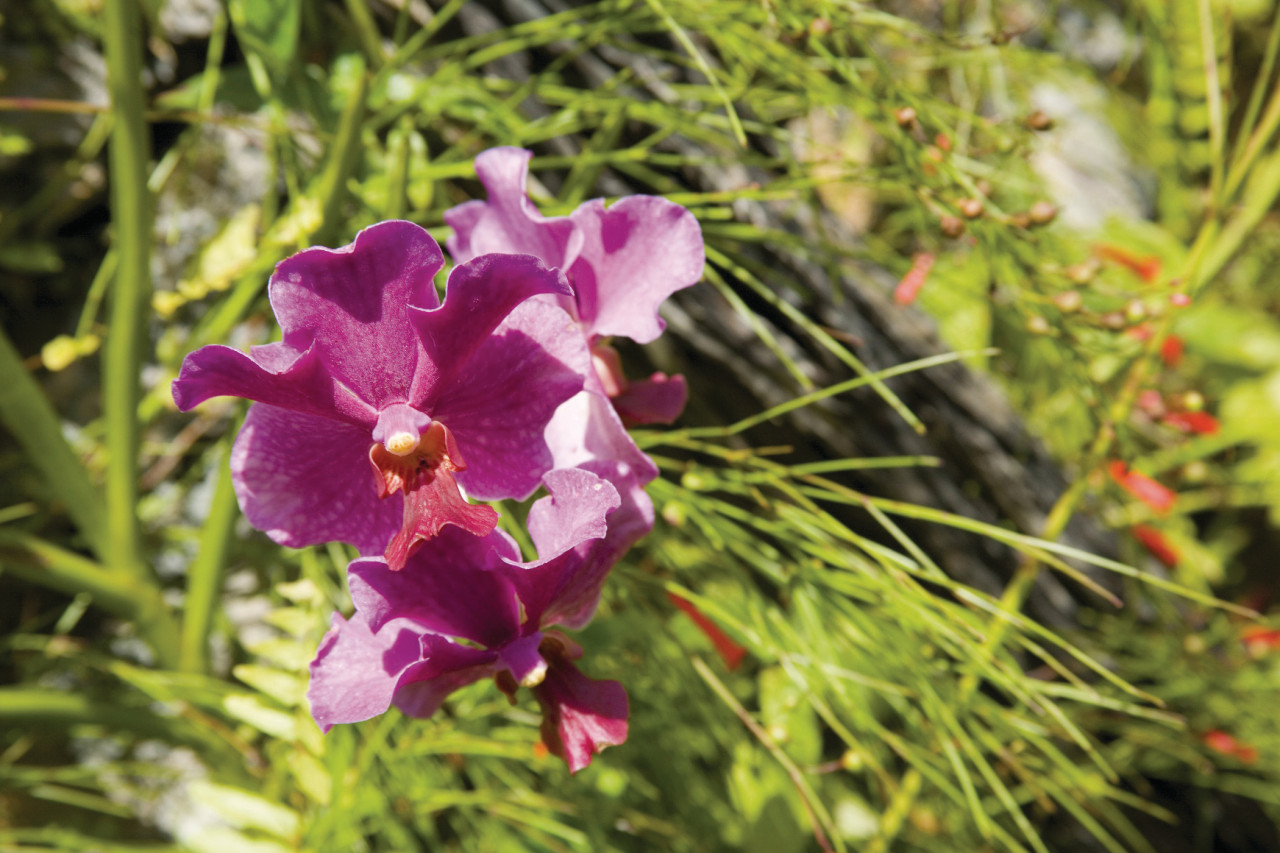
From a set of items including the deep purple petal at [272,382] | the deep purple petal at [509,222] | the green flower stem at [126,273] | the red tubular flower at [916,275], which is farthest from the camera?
the red tubular flower at [916,275]

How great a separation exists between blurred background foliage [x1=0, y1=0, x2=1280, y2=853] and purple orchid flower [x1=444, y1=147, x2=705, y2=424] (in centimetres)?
13

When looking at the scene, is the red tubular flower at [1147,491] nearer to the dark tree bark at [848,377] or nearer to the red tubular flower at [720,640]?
the dark tree bark at [848,377]

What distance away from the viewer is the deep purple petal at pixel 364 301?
327 mm

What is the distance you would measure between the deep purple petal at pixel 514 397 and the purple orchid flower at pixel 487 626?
25mm

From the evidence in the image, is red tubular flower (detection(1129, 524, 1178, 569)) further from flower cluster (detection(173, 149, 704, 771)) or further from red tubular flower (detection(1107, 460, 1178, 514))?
flower cluster (detection(173, 149, 704, 771))

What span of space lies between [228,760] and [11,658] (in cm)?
35

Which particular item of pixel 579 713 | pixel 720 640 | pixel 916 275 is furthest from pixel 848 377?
pixel 579 713

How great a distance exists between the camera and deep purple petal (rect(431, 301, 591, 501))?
1.20 feet

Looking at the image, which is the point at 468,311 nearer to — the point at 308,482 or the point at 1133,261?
the point at 308,482

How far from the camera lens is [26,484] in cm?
84

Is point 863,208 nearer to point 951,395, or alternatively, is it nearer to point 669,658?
point 951,395

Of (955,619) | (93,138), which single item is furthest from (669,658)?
(93,138)

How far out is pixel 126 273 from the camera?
1.87 feet

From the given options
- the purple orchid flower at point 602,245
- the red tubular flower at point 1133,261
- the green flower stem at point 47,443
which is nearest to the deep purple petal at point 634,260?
the purple orchid flower at point 602,245
